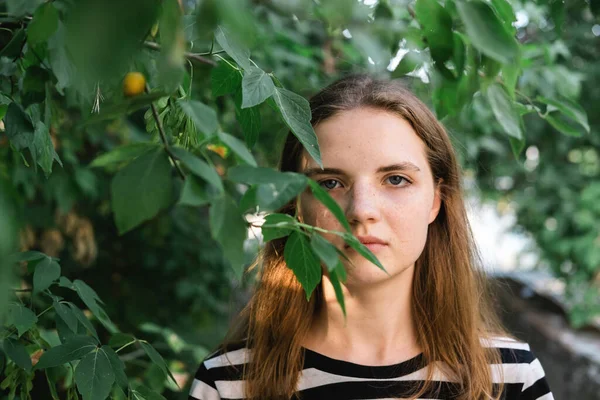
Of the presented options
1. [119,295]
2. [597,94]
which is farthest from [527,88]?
[119,295]

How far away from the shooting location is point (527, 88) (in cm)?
309

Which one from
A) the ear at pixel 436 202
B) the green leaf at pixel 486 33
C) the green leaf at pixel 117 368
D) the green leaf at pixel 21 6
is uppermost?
the green leaf at pixel 486 33

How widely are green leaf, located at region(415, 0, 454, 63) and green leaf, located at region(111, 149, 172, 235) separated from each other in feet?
1.31

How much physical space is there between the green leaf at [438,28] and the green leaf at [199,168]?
14.5 inches

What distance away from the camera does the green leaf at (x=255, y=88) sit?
0.97 m

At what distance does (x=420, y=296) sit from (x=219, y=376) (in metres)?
0.49

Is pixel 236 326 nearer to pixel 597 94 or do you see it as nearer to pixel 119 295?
pixel 119 295

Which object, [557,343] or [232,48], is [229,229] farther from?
[557,343]

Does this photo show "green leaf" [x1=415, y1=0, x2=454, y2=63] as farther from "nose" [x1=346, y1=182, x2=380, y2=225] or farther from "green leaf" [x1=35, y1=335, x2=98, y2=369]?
"green leaf" [x1=35, y1=335, x2=98, y2=369]

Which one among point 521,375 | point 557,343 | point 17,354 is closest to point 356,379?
point 521,375

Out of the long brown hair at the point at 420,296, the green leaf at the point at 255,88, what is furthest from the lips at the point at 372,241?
the green leaf at the point at 255,88

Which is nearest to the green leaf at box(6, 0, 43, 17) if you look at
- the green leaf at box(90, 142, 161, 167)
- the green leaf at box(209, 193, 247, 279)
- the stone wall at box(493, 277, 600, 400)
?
the green leaf at box(90, 142, 161, 167)

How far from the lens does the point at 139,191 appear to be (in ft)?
2.28

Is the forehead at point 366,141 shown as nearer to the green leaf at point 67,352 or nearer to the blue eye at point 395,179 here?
the blue eye at point 395,179
